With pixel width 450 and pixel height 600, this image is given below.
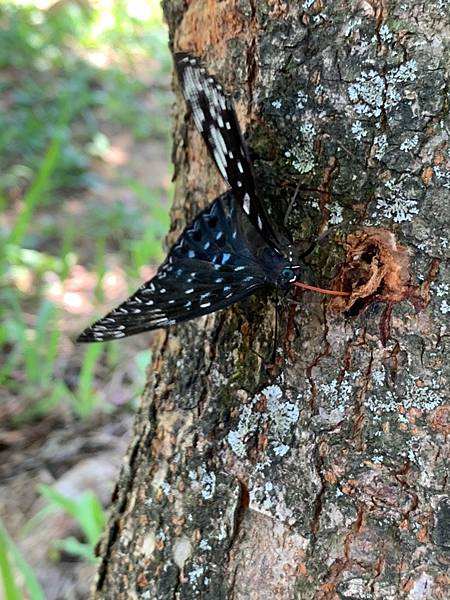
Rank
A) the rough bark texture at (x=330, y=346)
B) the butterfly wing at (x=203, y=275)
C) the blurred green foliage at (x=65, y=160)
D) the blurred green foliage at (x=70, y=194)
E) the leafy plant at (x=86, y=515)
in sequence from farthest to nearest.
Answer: the blurred green foliage at (x=65, y=160)
the blurred green foliage at (x=70, y=194)
the leafy plant at (x=86, y=515)
the butterfly wing at (x=203, y=275)
the rough bark texture at (x=330, y=346)

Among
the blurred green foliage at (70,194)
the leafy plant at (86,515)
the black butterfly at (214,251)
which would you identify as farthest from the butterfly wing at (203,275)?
the leafy plant at (86,515)

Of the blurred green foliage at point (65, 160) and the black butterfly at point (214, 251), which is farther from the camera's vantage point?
the blurred green foliage at point (65, 160)

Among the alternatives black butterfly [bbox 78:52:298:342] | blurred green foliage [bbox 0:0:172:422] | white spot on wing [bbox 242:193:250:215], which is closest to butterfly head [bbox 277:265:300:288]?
black butterfly [bbox 78:52:298:342]

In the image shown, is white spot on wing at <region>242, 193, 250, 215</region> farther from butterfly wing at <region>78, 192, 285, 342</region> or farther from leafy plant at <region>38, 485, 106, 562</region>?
leafy plant at <region>38, 485, 106, 562</region>

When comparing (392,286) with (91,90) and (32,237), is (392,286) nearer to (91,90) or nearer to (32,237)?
(32,237)

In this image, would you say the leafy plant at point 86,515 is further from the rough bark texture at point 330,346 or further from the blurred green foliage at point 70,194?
the rough bark texture at point 330,346

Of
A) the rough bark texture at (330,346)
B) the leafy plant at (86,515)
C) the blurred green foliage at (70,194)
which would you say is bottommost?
the leafy plant at (86,515)
